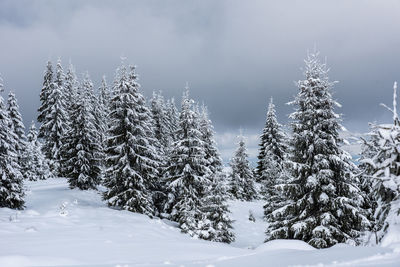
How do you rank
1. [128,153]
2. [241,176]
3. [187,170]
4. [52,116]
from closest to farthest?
[128,153]
[187,170]
[52,116]
[241,176]

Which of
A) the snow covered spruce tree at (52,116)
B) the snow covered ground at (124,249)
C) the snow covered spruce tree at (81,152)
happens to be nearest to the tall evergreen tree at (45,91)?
the snow covered spruce tree at (52,116)

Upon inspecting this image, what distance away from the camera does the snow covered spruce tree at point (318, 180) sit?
1376 centimetres

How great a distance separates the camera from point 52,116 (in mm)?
36688

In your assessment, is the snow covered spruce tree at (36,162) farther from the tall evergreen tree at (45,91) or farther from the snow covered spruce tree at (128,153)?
the snow covered spruce tree at (128,153)

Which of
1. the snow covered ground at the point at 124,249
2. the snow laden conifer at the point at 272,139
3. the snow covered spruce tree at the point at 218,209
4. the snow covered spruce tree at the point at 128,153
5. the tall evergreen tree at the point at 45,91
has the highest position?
the tall evergreen tree at the point at 45,91

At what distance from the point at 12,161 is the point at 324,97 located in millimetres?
18817

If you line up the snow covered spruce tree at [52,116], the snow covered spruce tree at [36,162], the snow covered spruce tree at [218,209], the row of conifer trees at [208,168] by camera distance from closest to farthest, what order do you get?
the row of conifer trees at [208,168], the snow covered spruce tree at [218,209], the snow covered spruce tree at [52,116], the snow covered spruce tree at [36,162]

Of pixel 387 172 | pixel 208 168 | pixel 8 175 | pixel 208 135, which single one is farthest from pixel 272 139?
pixel 387 172

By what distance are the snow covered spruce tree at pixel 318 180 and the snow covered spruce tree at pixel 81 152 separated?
1915 cm

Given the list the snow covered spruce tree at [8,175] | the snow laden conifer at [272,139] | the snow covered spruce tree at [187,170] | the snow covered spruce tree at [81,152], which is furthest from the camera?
the snow laden conifer at [272,139]

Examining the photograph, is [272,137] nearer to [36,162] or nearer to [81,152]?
[81,152]

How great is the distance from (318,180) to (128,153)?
13.5 meters

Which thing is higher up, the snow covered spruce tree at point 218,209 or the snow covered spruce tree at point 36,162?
the snow covered spruce tree at point 36,162

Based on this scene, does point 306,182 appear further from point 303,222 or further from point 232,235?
point 232,235
